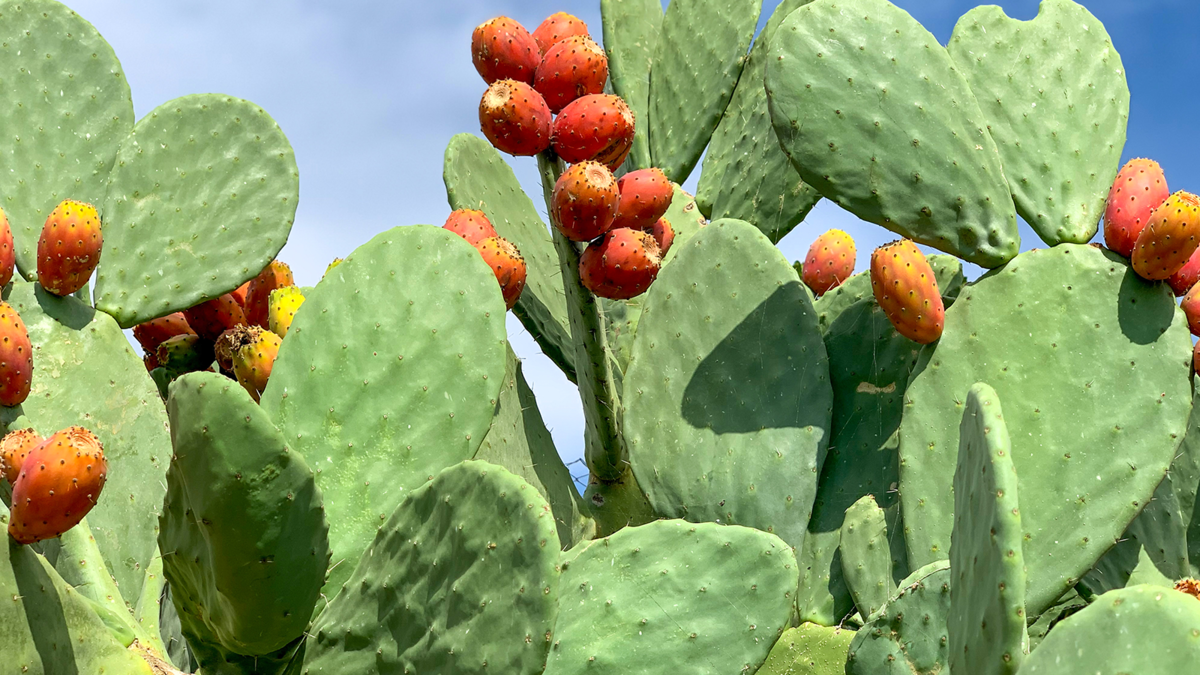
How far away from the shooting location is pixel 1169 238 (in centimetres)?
192

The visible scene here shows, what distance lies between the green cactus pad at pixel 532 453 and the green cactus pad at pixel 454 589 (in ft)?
2.18

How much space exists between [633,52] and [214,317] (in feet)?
4.89

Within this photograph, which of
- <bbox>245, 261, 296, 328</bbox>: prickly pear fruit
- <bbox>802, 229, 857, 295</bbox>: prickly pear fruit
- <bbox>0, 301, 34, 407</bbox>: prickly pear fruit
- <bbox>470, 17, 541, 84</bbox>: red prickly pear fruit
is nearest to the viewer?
<bbox>0, 301, 34, 407</bbox>: prickly pear fruit

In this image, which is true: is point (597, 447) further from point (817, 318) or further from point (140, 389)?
point (140, 389)

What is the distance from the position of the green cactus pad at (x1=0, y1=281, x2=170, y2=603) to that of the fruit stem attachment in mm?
831

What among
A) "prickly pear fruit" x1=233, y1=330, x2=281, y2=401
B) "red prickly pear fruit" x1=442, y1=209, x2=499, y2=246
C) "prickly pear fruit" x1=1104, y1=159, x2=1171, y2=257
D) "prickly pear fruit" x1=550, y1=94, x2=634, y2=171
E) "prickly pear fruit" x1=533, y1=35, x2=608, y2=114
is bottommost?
"prickly pear fruit" x1=1104, y1=159, x2=1171, y2=257

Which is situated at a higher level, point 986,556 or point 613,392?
point 986,556

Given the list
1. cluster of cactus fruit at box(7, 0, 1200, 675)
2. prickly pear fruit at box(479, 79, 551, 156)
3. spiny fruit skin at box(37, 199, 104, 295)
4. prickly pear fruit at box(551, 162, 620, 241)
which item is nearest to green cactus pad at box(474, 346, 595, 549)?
cluster of cactus fruit at box(7, 0, 1200, 675)

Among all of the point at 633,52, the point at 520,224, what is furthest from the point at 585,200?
the point at 633,52

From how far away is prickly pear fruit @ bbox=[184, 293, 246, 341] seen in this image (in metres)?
2.56

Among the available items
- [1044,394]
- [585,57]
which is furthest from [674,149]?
[1044,394]

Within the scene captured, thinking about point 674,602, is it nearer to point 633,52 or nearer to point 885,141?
point 885,141

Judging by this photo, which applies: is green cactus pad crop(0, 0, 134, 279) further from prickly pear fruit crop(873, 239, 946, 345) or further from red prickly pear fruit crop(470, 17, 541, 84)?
prickly pear fruit crop(873, 239, 946, 345)

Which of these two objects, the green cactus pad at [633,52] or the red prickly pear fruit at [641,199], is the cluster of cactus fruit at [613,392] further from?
the green cactus pad at [633,52]
